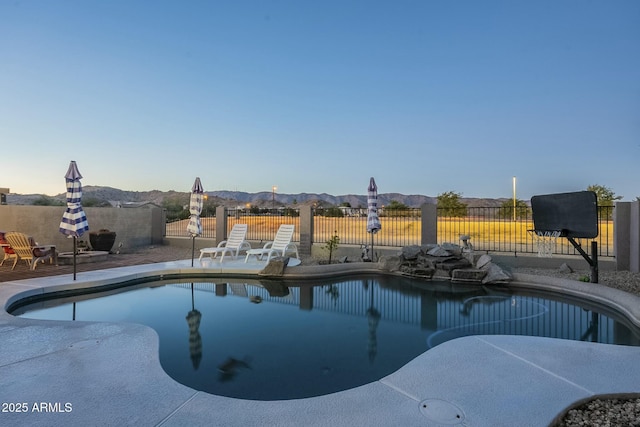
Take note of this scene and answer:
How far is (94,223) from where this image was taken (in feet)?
43.0

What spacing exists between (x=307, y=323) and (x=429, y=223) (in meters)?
6.44

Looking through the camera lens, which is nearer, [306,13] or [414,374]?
[414,374]

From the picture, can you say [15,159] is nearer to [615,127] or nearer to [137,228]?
[137,228]

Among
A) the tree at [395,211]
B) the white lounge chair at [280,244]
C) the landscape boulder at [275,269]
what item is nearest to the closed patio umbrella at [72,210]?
the landscape boulder at [275,269]

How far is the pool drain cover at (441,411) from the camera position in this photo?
2299mm

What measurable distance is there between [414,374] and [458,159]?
2591cm

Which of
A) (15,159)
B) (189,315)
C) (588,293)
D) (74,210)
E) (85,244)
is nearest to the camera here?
(189,315)

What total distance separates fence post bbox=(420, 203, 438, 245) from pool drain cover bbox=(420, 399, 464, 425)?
8295 mm

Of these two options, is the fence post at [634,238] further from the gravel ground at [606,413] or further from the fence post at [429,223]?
the gravel ground at [606,413]

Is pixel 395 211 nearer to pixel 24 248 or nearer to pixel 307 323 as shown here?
pixel 307 323

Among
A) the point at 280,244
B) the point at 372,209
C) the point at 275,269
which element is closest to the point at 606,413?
the point at 275,269

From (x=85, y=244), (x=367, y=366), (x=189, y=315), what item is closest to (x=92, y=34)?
(x=85, y=244)

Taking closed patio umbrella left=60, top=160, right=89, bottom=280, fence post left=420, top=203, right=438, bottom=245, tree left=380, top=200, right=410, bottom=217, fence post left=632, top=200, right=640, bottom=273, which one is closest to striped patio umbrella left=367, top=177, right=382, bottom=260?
fence post left=420, top=203, right=438, bottom=245

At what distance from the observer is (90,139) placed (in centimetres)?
1825
